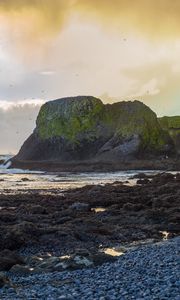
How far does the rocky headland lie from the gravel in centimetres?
5140

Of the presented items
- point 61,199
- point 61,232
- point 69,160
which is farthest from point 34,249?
point 69,160

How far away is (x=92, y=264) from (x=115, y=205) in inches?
464

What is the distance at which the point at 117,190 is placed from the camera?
31703mm

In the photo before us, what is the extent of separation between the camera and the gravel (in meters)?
9.87

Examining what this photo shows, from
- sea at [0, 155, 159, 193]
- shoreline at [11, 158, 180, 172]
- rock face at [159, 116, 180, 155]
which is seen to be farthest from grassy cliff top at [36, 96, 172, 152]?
sea at [0, 155, 159, 193]

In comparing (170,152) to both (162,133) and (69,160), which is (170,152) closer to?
(162,133)

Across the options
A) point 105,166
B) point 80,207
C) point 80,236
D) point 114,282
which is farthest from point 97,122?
point 114,282

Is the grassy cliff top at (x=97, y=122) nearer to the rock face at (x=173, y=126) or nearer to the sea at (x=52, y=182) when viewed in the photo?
the rock face at (x=173, y=126)

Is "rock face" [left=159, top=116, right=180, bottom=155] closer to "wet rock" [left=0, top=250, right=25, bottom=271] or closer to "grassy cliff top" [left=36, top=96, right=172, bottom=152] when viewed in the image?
"grassy cliff top" [left=36, top=96, right=172, bottom=152]

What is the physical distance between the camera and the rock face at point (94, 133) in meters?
74.7

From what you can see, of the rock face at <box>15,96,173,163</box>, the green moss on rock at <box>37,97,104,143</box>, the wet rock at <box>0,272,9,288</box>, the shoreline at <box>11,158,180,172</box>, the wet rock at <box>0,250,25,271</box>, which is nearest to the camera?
the wet rock at <box>0,272,9,288</box>

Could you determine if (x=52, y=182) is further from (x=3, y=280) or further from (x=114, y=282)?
(x=114, y=282)

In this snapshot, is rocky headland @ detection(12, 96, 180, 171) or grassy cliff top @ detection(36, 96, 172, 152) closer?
rocky headland @ detection(12, 96, 180, 171)

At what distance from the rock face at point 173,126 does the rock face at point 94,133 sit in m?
17.7
